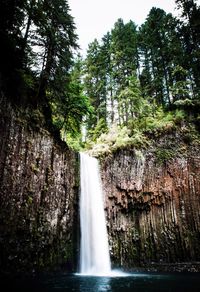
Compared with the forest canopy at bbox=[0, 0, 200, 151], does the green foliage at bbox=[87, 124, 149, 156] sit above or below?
below

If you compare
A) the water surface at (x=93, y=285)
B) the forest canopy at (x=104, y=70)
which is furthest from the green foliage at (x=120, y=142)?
the water surface at (x=93, y=285)

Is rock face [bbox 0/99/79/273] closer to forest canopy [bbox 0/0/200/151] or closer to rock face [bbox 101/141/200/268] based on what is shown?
forest canopy [bbox 0/0/200/151]

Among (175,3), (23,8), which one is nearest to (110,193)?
(23,8)

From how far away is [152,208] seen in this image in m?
19.1

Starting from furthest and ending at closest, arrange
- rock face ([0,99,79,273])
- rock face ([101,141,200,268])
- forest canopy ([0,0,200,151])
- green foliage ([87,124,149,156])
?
green foliage ([87,124,149,156]) → rock face ([101,141,200,268]) → forest canopy ([0,0,200,151]) → rock face ([0,99,79,273])

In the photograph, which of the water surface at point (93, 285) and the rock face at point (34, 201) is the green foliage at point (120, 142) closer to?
the rock face at point (34, 201)

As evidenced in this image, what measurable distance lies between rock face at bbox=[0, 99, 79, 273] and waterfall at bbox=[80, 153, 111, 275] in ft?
2.23

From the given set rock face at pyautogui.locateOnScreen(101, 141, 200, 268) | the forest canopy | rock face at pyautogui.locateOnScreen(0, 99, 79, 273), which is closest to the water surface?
rock face at pyautogui.locateOnScreen(0, 99, 79, 273)

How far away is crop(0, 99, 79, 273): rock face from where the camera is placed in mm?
12547

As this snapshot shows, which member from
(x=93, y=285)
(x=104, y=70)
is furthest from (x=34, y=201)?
(x=104, y=70)

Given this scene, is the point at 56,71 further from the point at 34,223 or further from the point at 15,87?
the point at 34,223

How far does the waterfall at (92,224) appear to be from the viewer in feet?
56.0

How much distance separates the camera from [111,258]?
18.7 metres

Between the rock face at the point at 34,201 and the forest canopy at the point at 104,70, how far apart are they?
188 centimetres
